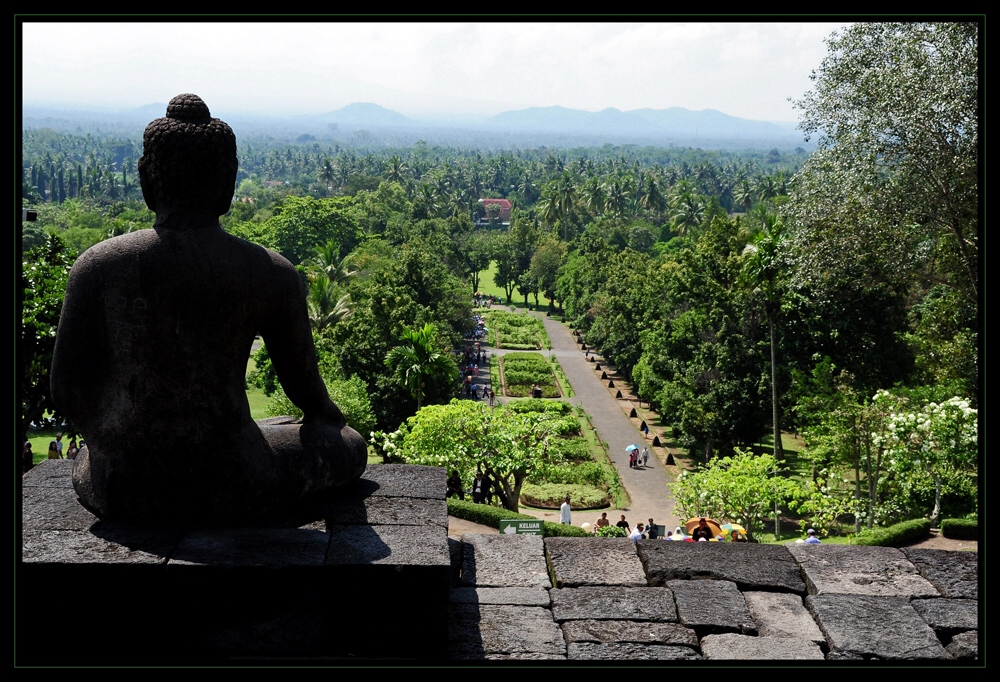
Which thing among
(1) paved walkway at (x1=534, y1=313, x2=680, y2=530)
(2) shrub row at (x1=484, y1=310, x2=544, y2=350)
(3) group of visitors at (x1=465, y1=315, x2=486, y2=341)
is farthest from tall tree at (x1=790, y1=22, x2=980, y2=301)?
(2) shrub row at (x1=484, y1=310, x2=544, y2=350)

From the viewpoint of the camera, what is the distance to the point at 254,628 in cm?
521

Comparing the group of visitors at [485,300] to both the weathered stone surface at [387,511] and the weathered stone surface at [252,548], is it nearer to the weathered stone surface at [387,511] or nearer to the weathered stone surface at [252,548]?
the weathered stone surface at [387,511]

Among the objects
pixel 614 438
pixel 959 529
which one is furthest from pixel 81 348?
pixel 614 438

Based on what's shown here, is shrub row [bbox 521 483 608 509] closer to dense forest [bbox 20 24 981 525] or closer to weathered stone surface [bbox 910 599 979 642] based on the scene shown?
dense forest [bbox 20 24 981 525]

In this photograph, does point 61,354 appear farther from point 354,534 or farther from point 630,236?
point 630,236

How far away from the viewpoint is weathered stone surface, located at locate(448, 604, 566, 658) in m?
5.76

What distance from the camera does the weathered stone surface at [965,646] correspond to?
231 inches

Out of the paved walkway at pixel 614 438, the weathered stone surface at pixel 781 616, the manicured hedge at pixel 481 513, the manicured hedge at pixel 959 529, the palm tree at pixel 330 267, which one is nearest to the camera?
the weathered stone surface at pixel 781 616

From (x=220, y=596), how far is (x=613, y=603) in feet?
8.29

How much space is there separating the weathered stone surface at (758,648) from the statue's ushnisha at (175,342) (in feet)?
9.09

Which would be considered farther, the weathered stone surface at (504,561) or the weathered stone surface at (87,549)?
the weathered stone surface at (504,561)

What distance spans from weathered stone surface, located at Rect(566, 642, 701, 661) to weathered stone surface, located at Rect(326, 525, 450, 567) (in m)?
0.98

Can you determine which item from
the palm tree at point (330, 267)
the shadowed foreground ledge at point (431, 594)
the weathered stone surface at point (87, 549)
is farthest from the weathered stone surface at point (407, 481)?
the palm tree at point (330, 267)

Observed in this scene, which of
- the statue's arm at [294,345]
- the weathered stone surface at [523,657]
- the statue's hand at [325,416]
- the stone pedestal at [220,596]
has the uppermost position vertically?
the statue's arm at [294,345]
